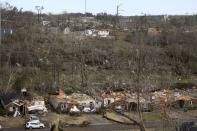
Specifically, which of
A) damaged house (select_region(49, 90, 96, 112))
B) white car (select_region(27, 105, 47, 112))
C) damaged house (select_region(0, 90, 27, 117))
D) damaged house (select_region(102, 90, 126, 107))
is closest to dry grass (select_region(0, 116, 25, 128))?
damaged house (select_region(0, 90, 27, 117))

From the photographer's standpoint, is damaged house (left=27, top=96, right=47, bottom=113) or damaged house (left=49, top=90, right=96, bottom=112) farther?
damaged house (left=49, top=90, right=96, bottom=112)

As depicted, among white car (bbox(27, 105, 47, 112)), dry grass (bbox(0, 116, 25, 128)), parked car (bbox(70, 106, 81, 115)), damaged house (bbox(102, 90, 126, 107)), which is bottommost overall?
dry grass (bbox(0, 116, 25, 128))

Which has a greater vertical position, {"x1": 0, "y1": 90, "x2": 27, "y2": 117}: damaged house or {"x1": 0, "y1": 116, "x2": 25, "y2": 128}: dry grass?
{"x1": 0, "y1": 90, "x2": 27, "y2": 117}: damaged house

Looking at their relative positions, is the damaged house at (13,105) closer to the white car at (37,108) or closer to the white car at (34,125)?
the white car at (37,108)

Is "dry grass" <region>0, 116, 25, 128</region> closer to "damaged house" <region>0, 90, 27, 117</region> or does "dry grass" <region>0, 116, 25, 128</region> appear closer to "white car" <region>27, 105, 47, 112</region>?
"damaged house" <region>0, 90, 27, 117</region>

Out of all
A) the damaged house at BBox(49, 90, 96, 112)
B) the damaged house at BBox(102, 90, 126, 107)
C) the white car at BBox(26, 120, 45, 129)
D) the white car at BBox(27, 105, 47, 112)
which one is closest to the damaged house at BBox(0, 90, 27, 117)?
the white car at BBox(27, 105, 47, 112)

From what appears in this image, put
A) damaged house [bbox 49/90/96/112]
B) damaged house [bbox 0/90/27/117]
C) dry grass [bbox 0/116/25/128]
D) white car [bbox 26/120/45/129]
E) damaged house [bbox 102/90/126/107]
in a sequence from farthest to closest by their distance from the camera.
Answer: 1. damaged house [bbox 102/90/126/107]
2. damaged house [bbox 49/90/96/112]
3. damaged house [bbox 0/90/27/117]
4. dry grass [bbox 0/116/25/128]
5. white car [bbox 26/120/45/129]

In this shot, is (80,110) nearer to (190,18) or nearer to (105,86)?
(105,86)

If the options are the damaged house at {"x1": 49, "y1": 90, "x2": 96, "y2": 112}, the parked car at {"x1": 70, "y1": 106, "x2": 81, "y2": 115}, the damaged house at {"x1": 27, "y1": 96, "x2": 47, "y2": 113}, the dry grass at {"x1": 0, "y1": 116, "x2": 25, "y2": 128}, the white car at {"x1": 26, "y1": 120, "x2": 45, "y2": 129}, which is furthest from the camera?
the damaged house at {"x1": 49, "y1": 90, "x2": 96, "y2": 112}

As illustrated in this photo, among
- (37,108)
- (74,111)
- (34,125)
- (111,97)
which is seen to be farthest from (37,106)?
(111,97)

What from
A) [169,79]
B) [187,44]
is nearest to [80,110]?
[169,79]

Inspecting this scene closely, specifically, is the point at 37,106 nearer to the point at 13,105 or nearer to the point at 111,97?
the point at 13,105
